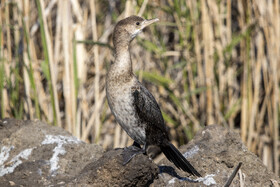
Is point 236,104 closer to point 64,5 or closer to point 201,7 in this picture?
point 201,7

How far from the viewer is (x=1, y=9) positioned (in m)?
4.06

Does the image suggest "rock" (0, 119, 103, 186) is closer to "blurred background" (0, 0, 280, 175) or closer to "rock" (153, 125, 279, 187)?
"rock" (153, 125, 279, 187)

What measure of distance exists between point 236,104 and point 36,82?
1.67 m

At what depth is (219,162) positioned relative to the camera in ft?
8.50

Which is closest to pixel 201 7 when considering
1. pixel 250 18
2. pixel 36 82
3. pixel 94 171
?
pixel 250 18

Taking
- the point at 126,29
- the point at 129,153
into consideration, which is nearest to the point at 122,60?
the point at 126,29

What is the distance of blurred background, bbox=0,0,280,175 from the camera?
3.74 m

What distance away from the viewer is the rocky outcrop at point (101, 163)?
2334 millimetres

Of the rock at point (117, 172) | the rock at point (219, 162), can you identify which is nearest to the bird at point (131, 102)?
the rock at point (219, 162)

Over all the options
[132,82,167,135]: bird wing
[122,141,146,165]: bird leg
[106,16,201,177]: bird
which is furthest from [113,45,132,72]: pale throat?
[122,141,146,165]: bird leg

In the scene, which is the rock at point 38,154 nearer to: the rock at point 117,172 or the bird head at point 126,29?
the rock at point 117,172

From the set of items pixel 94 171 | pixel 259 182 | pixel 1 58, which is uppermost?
pixel 1 58

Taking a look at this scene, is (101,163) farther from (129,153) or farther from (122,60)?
(122,60)

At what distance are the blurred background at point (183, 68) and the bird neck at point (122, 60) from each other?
32.1 inches
